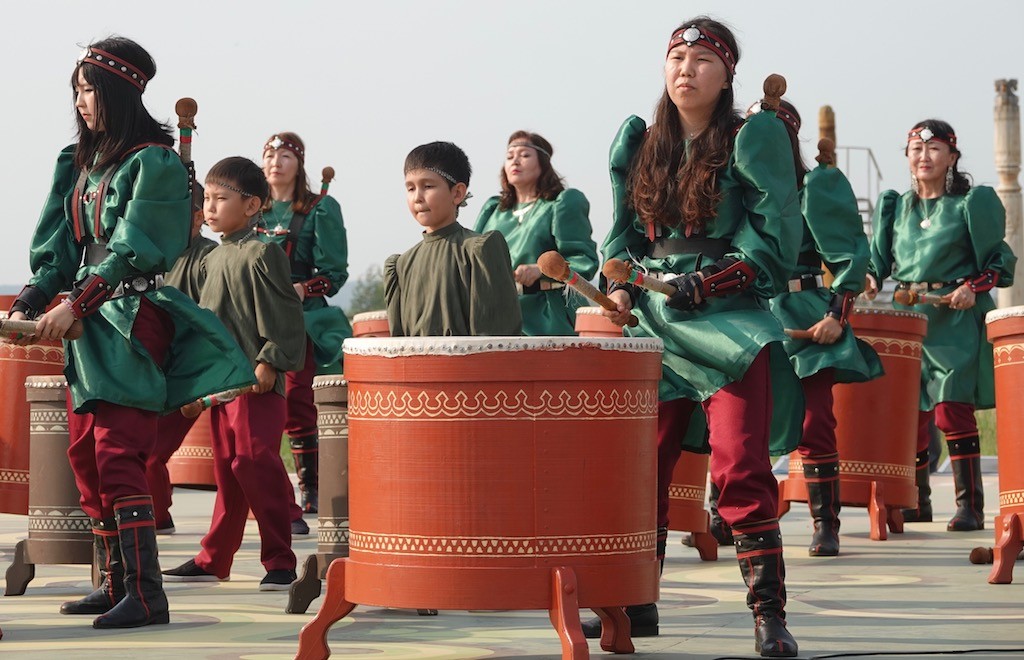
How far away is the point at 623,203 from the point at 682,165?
0.24 meters

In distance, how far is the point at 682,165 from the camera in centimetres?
491

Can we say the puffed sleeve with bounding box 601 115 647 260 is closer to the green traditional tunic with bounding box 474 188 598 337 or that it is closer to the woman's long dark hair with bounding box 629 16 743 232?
the woman's long dark hair with bounding box 629 16 743 232

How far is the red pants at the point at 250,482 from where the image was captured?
636 centimetres

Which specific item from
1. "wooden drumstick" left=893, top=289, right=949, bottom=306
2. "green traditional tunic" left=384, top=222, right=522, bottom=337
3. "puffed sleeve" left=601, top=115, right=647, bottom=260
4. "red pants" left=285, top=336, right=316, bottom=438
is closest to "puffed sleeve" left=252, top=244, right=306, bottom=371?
"green traditional tunic" left=384, top=222, right=522, bottom=337

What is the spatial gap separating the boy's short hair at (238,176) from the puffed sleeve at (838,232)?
7.24 feet

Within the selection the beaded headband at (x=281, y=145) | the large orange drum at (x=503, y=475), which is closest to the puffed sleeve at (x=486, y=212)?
the beaded headband at (x=281, y=145)

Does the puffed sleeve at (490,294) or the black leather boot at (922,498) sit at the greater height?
the puffed sleeve at (490,294)

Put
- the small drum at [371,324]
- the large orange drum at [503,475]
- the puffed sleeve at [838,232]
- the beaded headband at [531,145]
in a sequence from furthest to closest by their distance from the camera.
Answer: the small drum at [371,324] → the beaded headband at [531,145] → the puffed sleeve at [838,232] → the large orange drum at [503,475]

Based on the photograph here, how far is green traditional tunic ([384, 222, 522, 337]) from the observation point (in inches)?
212

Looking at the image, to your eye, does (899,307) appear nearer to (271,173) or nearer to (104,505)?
(271,173)

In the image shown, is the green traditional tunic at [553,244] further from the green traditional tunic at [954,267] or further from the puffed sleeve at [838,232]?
the green traditional tunic at [954,267]

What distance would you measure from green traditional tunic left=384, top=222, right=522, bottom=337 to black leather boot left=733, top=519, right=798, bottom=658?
1.06 m

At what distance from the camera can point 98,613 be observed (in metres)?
5.65

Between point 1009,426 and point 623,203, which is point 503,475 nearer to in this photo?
point 623,203
